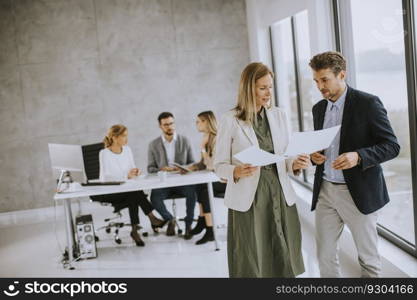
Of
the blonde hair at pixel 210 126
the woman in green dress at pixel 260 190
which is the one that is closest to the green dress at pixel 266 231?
the woman in green dress at pixel 260 190

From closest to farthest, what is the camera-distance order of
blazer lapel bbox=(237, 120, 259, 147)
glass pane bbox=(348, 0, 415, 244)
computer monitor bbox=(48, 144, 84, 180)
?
blazer lapel bbox=(237, 120, 259, 147) → glass pane bbox=(348, 0, 415, 244) → computer monitor bbox=(48, 144, 84, 180)

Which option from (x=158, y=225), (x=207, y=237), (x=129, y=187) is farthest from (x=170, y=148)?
(x=207, y=237)

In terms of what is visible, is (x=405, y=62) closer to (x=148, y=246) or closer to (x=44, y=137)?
(x=148, y=246)

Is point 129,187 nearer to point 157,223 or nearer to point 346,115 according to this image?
point 157,223

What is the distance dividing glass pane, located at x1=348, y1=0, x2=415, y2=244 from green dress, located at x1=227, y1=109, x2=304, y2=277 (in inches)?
45.5

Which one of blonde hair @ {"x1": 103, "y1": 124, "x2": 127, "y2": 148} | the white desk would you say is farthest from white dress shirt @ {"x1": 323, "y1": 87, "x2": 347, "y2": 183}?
blonde hair @ {"x1": 103, "y1": 124, "x2": 127, "y2": 148}

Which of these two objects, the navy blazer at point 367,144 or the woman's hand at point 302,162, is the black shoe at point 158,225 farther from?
the navy blazer at point 367,144

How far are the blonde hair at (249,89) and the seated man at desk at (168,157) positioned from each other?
2.73m

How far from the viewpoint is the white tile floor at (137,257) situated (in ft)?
13.3

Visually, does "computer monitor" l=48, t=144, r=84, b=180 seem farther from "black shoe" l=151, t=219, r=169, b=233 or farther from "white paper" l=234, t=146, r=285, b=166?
"white paper" l=234, t=146, r=285, b=166

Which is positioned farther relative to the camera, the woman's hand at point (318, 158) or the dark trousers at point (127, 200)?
the dark trousers at point (127, 200)

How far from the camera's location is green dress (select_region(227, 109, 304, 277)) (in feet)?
8.92

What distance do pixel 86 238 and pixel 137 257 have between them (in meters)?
0.60

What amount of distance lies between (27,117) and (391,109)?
5305mm
